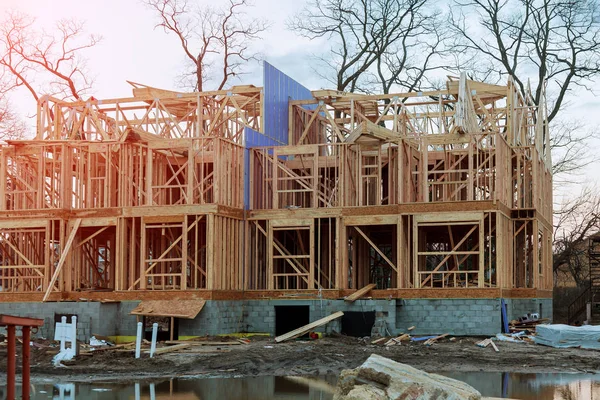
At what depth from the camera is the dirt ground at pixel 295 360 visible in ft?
68.8

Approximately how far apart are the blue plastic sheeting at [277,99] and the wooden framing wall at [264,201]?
0.41 metres

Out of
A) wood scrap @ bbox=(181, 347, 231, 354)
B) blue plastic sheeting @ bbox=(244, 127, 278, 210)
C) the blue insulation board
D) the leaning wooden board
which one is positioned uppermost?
the blue insulation board

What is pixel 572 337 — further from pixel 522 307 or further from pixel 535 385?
pixel 535 385

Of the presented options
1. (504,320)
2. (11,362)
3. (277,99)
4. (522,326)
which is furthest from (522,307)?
(11,362)

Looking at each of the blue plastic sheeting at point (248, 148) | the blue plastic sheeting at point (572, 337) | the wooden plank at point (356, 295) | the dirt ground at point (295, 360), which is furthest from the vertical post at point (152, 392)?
the blue plastic sheeting at point (248, 148)

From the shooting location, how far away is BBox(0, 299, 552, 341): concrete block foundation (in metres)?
27.7

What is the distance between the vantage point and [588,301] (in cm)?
4119

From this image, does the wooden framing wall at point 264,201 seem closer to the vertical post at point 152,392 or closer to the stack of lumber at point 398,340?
the stack of lumber at point 398,340

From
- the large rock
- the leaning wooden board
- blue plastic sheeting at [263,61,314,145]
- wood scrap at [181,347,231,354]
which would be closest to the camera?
the large rock

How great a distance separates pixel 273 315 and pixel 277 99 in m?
8.98

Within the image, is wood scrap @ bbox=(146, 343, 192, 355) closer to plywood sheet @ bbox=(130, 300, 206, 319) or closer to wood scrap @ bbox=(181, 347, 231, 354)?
wood scrap @ bbox=(181, 347, 231, 354)

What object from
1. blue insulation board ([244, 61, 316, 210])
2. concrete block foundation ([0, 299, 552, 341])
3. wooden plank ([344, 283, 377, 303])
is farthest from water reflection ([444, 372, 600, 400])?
blue insulation board ([244, 61, 316, 210])

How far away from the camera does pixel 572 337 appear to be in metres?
25.5

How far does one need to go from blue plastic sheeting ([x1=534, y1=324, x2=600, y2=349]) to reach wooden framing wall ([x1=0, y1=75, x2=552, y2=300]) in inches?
93.7
